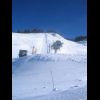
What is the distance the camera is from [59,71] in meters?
7.26

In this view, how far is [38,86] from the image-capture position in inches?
212
